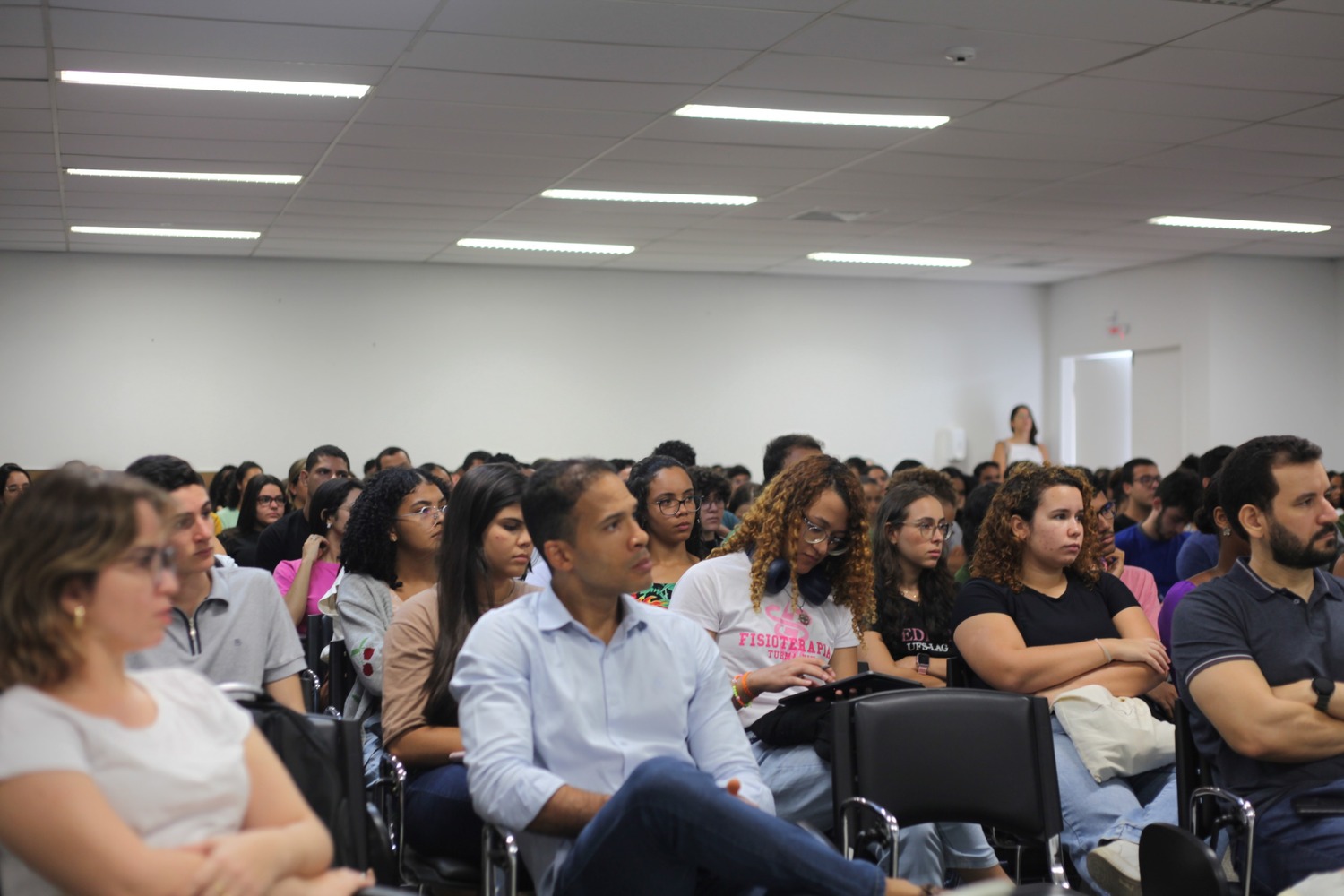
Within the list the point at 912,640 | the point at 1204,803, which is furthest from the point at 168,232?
the point at 1204,803

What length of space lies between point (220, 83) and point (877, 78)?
298 centimetres

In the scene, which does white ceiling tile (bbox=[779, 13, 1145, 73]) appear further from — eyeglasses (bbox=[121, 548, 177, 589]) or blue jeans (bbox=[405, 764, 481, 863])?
eyeglasses (bbox=[121, 548, 177, 589])

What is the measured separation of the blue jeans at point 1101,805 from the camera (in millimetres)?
3182

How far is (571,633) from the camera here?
261 centimetres

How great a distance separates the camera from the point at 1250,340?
11.5 m

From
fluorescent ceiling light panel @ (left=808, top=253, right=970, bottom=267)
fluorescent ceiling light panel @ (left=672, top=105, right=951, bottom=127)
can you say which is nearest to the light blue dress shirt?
fluorescent ceiling light panel @ (left=672, top=105, right=951, bottom=127)

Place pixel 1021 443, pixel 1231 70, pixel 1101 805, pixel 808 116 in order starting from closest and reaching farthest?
pixel 1101 805, pixel 1231 70, pixel 808 116, pixel 1021 443

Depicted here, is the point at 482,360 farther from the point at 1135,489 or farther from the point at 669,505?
the point at 669,505

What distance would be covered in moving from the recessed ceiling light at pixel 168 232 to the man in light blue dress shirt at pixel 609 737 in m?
8.21

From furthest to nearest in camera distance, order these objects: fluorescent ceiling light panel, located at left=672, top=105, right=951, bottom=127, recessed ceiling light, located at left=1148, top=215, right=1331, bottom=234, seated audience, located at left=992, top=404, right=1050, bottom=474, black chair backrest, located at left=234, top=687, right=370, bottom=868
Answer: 1. seated audience, located at left=992, top=404, right=1050, bottom=474
2. recessed ceiling light, located at left=1148, top=215, right=1331, bottom=234
3. fluorescent ceiling light panel, located at left=672, top=105, right=951, bottom=127
4. black chair backrest, located at left=234, top=687, right=370, bottom=868

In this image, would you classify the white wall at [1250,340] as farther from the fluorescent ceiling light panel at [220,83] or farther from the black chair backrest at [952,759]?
the black chair backrest at [952,759]

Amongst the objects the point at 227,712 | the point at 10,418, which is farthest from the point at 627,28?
the point at 10,418

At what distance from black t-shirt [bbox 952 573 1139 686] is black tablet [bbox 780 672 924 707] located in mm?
560

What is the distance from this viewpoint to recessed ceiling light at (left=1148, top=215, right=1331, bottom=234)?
9606 mm
